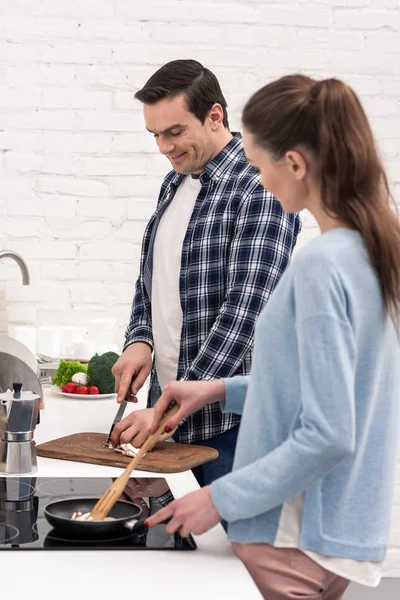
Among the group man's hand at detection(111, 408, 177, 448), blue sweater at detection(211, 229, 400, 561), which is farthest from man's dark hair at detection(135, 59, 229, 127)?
blue sweater at detection(211, 229, 400, 561)

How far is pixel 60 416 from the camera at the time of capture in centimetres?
224

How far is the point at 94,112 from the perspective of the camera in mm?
3330

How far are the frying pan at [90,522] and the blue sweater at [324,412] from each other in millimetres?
177

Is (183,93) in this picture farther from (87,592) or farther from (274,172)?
(87,592)

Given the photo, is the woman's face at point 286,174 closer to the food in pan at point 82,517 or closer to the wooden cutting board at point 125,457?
the food in pan at point 82,517

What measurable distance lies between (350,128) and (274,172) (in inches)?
4.8

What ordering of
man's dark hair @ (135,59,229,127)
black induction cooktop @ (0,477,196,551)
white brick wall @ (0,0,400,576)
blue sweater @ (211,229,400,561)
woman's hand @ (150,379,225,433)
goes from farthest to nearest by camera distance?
white brick wall @ (0,0,400,576)
man's dark hair @ (135,59,229,127)
woman's hand @ (150,379,225,433)
black induction cooktop @ (0,477,196,551)
blue sweater @ (211,229,400,561)

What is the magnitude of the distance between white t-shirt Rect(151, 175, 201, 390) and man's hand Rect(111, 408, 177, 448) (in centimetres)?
37

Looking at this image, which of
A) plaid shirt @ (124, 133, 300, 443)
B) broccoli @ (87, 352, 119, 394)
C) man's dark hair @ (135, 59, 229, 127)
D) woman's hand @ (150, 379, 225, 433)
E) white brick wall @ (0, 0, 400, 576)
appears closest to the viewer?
woman's hand @ (150, 379, 225, 433)

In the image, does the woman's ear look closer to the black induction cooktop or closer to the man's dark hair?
the black induction cooktop

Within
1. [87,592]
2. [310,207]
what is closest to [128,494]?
[87,592]

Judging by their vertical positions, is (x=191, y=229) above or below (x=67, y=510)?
above

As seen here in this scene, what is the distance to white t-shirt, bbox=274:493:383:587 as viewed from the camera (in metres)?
1.12

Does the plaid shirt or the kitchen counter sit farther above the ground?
the plaid shirt
